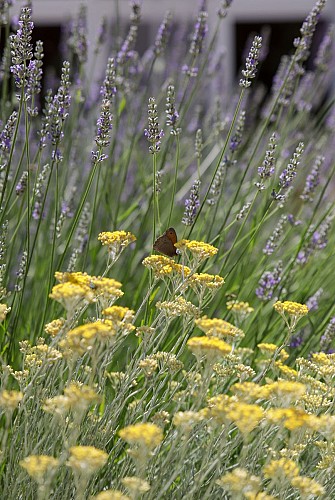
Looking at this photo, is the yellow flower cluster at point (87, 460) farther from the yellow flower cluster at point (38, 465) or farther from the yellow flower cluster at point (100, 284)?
the yellow flower cluster at point (100, 284)

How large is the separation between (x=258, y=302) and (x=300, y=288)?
22 cm

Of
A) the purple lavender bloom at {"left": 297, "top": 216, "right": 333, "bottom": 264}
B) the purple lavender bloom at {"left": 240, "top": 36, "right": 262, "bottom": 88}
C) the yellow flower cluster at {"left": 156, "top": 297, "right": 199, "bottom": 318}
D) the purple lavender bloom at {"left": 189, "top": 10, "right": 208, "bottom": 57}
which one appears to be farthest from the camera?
the purple lavender bloom at {"left": 189, "top": 10, "right": 208, "bottom": 57}

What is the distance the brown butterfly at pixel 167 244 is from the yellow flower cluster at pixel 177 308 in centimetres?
26

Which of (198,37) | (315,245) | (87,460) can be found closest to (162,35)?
(198,37)

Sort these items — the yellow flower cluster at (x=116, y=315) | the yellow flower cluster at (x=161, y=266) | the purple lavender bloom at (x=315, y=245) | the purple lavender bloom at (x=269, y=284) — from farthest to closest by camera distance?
the purple lavender bloom at (x=315, y=245) → the purple lavender bloom at (x=269, y=284) → the yellow flower cluster at (x=161, y=266) → the yellow flower cluster at (x=116, y=315)

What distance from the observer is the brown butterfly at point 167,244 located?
1928 millimetres

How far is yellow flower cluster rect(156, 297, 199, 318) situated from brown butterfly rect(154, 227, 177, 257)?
0.86ft

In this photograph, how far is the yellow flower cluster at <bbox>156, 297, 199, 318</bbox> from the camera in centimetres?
164

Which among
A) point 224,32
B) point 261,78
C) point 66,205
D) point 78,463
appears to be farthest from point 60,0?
point 78,463

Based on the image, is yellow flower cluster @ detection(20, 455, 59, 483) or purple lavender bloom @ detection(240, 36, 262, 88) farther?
purple lavender bloom @ detection(240, 36, 262, 88)

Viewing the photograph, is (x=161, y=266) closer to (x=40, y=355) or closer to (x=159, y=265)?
(x=159, y=265)

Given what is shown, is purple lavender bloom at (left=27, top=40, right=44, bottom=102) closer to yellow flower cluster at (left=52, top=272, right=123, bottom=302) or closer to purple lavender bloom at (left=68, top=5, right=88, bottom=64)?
yellow flower cluster at (left=52, top=272, right=123, bottom=302)

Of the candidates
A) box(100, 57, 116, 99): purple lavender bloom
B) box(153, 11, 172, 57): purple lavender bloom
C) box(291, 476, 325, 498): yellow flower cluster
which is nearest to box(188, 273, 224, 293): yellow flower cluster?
box(291, 476, 325, 498): yellow flower cluster

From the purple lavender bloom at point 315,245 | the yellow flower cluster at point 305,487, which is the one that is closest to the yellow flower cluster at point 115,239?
the yellow flower cluster at point 305,487
